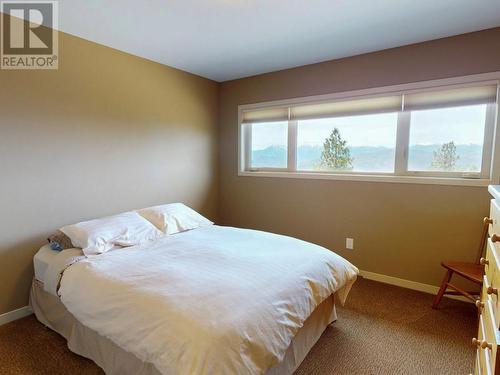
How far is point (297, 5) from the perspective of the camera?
2049 mm

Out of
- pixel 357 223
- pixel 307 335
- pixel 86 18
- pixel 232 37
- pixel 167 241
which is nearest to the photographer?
pixel 307 335

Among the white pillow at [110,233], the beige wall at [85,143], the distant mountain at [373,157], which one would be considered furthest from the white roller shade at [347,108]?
the white pillow at [110,233]

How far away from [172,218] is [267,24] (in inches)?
76.7

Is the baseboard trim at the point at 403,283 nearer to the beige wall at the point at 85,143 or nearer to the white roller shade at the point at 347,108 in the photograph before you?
the white roller shade at the point at 347,108

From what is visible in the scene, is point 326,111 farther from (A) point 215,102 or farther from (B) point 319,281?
(B) point 319,281

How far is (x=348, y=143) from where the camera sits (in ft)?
10.6

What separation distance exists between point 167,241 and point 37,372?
1.12 metres

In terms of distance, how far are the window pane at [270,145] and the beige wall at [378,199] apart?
26cm

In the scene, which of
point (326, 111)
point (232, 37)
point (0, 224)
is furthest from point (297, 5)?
point (0, 224)

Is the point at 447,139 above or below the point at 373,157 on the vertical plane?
above

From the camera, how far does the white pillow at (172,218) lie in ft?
8.79

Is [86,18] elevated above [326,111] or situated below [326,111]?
above

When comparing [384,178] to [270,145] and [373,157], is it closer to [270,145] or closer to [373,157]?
[373,157]

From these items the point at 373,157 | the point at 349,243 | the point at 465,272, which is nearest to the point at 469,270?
the point at 465,272
